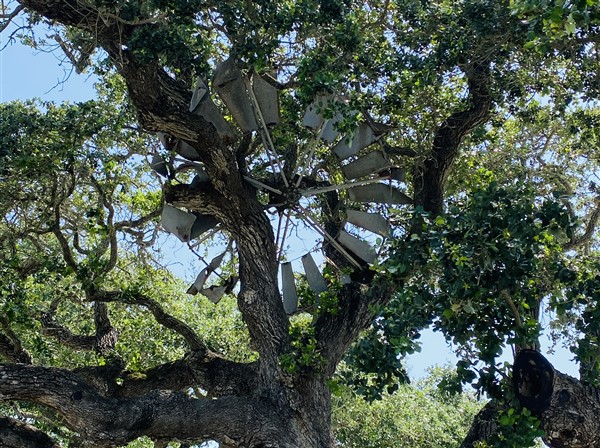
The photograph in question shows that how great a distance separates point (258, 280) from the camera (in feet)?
22.4

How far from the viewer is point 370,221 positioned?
7.02 m

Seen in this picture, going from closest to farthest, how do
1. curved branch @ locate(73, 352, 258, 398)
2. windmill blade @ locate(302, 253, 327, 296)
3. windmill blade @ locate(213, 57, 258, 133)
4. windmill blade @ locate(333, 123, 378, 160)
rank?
windmill blade @ locate(213, 57, 258, 133)
windmill blade @ locate(333, 123, 378, 160)
curved branch @ locate(73, 352, 258, 398)
windmill blade @ locate(302, 253, 327, 296)

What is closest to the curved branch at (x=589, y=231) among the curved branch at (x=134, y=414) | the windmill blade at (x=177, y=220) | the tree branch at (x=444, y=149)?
the tree branch at (x=444, y=149)

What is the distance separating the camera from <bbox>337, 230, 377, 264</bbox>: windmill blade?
7.06 meters

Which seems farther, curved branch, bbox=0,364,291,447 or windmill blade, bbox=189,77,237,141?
windmill blade, bbox=189,77,237,141

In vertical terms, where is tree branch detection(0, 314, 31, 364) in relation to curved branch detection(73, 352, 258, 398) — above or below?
above

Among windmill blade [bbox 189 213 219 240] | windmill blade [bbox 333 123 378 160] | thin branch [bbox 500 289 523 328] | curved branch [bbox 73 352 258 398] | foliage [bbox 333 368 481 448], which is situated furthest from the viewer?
foliage [bbox 333 368 481 448]

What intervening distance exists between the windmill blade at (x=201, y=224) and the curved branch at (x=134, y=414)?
5.04 feet

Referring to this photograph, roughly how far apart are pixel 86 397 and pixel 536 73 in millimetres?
4872

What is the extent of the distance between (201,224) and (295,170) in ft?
3.25

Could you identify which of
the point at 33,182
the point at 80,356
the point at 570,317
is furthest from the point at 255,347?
the point at 80,356

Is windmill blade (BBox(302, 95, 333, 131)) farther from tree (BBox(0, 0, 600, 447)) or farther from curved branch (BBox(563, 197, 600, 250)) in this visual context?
curved branch (BBox(563, 197, 600, 250))

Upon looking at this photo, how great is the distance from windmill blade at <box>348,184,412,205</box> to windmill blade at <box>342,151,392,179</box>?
217 mm

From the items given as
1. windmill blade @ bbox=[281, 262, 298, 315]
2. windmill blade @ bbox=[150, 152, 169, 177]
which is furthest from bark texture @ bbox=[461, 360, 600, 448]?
windmill blade @ bbox=[150, 152, 169, 177]
